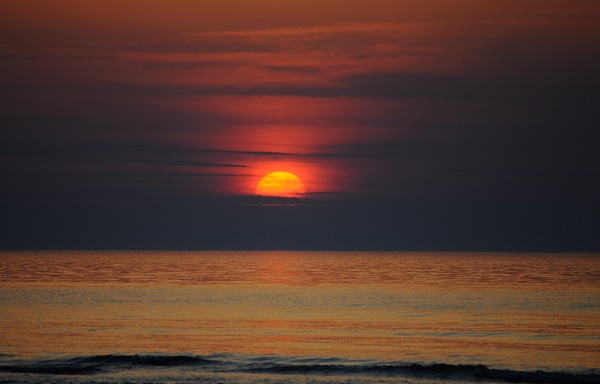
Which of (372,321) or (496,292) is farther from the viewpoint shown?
(496,292)

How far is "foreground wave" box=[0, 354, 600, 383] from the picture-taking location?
35.9 meters

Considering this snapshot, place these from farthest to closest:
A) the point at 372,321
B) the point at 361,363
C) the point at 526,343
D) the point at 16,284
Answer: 1. the point at 16,284
2. the point at 372,321
3. the point at 526,343
4. the point at 361,363

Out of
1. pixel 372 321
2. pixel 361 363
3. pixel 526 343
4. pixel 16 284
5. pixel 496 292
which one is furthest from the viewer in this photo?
pixel 16 284

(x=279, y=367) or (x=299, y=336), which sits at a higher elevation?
(x=299, y=336)

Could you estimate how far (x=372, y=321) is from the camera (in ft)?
183

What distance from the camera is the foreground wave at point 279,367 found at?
118 feet

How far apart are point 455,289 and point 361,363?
167ft

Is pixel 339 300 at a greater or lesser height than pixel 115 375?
greater

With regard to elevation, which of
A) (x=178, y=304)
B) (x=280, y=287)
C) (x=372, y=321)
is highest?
(x=280, y=287)

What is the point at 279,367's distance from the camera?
1501 inches

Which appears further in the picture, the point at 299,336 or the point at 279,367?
the point at 299,336

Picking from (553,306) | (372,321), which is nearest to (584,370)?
(372,321)

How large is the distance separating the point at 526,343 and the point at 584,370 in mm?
8077

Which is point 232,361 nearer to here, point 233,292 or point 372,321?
point 372,321
